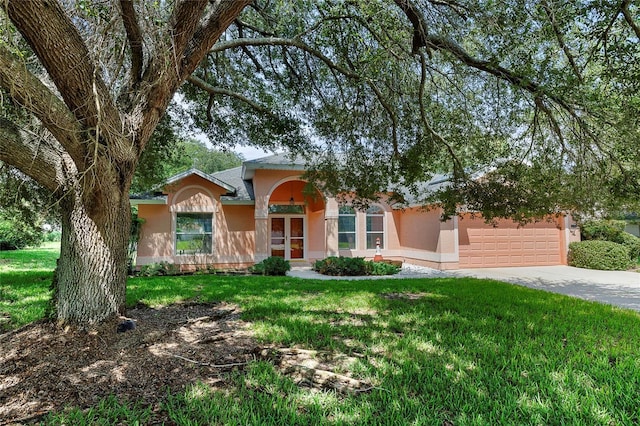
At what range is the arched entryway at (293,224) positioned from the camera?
625 inches

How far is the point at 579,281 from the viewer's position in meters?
11.1

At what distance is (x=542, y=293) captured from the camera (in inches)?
330

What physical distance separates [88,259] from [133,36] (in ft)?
8.81

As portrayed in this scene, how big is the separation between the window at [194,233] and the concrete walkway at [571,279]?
3.79m

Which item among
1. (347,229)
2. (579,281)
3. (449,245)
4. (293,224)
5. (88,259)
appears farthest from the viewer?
(347,229)

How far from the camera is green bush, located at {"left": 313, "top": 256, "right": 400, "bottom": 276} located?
43.4ft

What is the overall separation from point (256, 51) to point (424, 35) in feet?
16.6

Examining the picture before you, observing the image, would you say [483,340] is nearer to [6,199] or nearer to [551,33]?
[551,33]

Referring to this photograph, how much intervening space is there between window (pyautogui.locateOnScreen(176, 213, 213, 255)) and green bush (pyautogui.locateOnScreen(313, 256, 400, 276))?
15.4 ft

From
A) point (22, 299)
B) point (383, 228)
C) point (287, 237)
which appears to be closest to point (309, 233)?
point (287, 237)

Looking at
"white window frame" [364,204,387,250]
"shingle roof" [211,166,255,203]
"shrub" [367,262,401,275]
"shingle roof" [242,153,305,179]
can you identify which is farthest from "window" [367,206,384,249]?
"shingle roof" [211,166,255,203]

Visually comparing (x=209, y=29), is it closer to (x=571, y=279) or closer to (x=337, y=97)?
(x=337, y=97)

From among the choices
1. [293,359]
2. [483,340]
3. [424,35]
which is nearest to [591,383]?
[483,340]

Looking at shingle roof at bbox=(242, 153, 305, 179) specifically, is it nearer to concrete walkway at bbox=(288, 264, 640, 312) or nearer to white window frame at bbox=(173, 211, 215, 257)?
white window frame at bbox=(173, 211, 215, 257)
